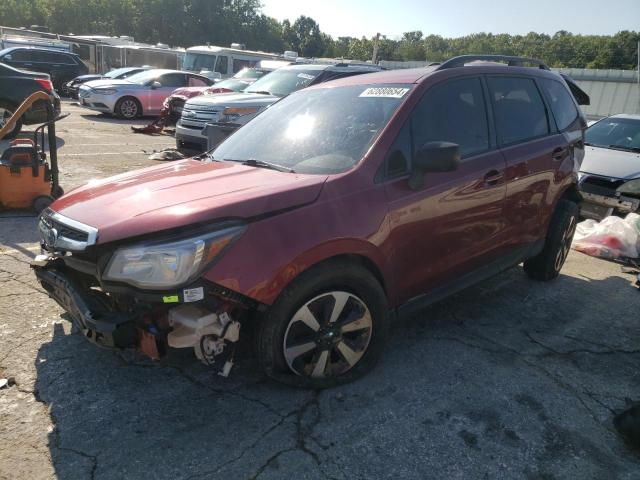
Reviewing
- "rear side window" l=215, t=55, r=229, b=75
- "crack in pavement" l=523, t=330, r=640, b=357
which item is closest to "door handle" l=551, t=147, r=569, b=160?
"crack in pavement" l=523, t=330, r=640, b=357

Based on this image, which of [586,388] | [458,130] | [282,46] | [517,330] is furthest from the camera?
[282,46]

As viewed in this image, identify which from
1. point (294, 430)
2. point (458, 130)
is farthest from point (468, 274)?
point (294, 430)

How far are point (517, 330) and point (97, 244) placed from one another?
3.04m

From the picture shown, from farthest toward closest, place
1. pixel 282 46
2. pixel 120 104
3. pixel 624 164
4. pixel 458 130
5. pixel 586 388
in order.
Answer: pixel 282 46 → pixel 120 104 → pixel 624 164 → pixel 458 130 → pixel 586 388

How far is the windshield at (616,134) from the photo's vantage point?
804cm

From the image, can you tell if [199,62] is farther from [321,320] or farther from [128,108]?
[321,320]

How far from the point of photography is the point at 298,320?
9.02 feet

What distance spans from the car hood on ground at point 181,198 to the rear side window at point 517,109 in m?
1.83

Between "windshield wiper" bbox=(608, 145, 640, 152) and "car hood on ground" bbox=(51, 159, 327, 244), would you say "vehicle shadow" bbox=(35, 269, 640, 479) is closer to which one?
"car hood on ground" bbox=(51, 159, 327, 244)

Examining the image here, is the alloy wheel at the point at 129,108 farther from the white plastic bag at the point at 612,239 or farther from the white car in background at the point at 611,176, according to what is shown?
the white plastic bag at the point at 612,239

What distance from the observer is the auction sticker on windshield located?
11.0ft

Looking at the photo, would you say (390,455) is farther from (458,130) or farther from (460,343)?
(458,130)

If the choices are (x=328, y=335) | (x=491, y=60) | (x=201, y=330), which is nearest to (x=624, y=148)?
(x=491, y=60)

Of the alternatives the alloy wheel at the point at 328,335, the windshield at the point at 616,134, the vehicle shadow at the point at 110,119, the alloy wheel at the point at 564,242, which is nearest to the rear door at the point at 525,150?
the alloy wheel at the point at 564,242
